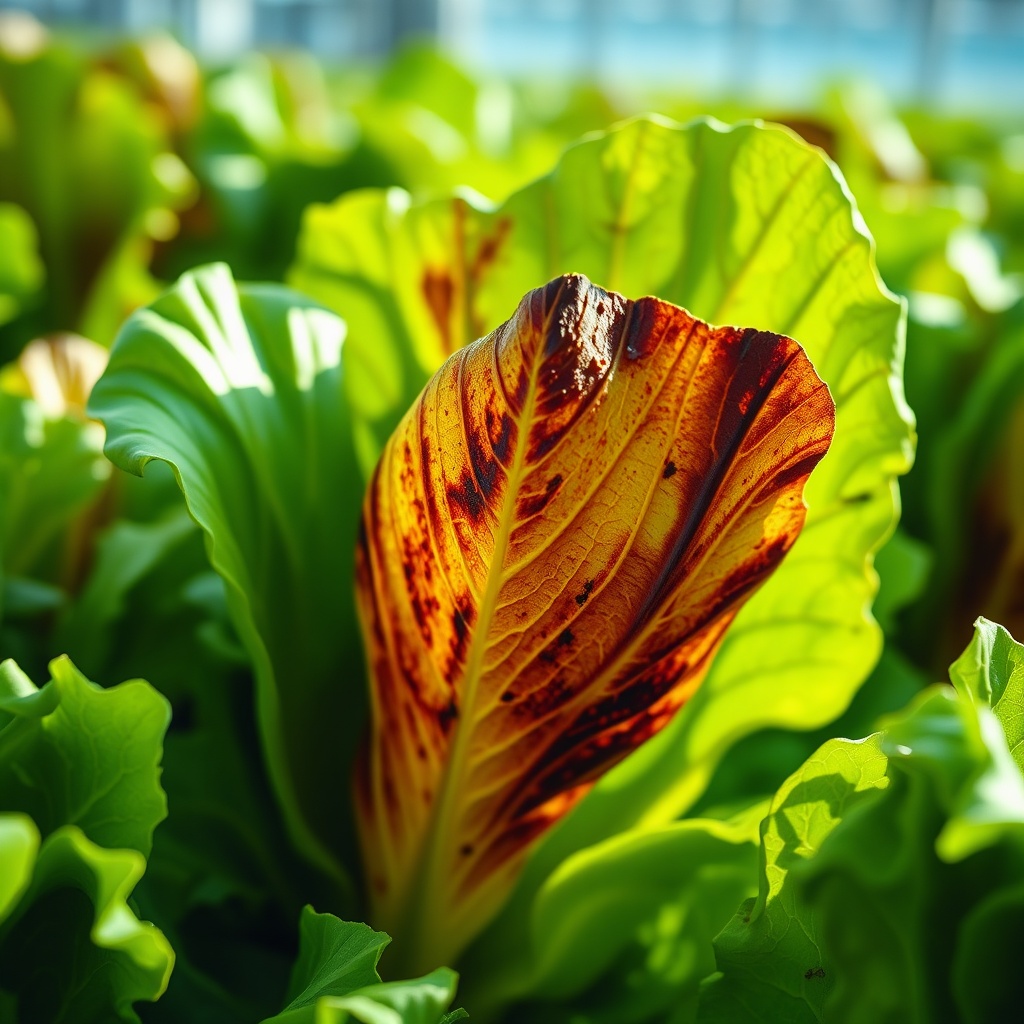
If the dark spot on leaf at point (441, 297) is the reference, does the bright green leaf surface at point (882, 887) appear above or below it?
below

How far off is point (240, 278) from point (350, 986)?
3.05 ft

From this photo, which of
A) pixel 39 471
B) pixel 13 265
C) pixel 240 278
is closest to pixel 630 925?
pixel 39 471

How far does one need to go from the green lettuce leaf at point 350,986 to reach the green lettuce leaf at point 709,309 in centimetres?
16

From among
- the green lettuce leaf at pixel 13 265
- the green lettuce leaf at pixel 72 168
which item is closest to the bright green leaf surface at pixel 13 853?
the green lettuce leaf at pixel 13 265

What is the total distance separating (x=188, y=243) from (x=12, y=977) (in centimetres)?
100

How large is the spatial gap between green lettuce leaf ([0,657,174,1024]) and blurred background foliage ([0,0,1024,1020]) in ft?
0.32

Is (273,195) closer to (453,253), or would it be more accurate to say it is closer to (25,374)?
(25,374)

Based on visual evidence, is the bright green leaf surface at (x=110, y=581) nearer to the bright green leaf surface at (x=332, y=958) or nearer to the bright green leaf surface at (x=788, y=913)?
the bright green leaf surface at (x=332, y=958)

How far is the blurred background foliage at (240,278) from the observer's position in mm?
677

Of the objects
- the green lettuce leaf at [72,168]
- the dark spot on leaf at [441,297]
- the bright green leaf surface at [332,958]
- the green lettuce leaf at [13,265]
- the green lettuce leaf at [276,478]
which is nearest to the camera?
the bright green leaf surface at [332,958]

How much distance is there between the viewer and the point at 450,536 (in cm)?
51

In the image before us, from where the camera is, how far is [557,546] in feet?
1.62

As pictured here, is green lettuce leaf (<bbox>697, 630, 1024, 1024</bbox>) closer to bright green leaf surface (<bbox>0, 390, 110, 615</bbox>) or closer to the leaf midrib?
the leaf midrib

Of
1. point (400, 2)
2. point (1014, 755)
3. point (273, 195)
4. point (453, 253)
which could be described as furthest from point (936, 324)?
point (400, 2)
